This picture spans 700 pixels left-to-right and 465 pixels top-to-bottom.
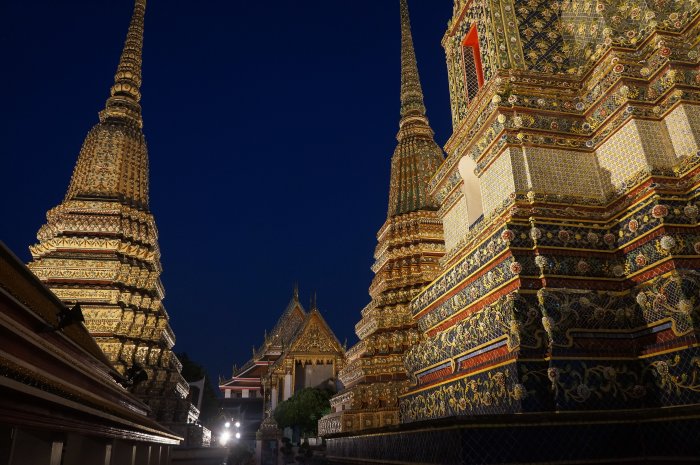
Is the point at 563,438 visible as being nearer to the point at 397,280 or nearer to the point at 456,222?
the point at 456,222

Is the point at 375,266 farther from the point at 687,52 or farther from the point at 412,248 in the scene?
the point at 687,52

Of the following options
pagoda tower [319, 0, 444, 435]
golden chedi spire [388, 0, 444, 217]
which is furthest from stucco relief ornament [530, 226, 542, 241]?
golden chedi spire [388, 0, 444, 217]

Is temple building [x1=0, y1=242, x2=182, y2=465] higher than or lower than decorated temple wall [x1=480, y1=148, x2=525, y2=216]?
lower

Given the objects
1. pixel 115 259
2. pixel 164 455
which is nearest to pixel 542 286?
pixel 164 455

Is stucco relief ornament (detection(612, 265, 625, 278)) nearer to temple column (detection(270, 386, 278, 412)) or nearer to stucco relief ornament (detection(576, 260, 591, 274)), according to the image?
stucco relief ornament (detection(576, 260, 591, 274))

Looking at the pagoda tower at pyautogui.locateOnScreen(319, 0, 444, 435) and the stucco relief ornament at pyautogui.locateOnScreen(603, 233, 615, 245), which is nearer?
the stucco relief ornament at pyautogui.locateOnScreen(603, 233, 615, 245)

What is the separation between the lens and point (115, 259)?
48.6 feet

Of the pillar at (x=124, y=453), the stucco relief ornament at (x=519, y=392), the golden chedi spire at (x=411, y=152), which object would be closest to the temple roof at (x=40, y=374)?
the pillar at (x=124, y=453)

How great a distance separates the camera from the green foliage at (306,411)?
25125 millimetres

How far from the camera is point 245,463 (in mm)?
20297

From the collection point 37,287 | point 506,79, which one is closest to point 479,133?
point 506,79

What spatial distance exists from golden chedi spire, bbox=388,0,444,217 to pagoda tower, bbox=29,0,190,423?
8.37 metres

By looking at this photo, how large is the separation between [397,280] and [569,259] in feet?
36.4

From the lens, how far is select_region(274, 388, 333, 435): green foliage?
989 inches
